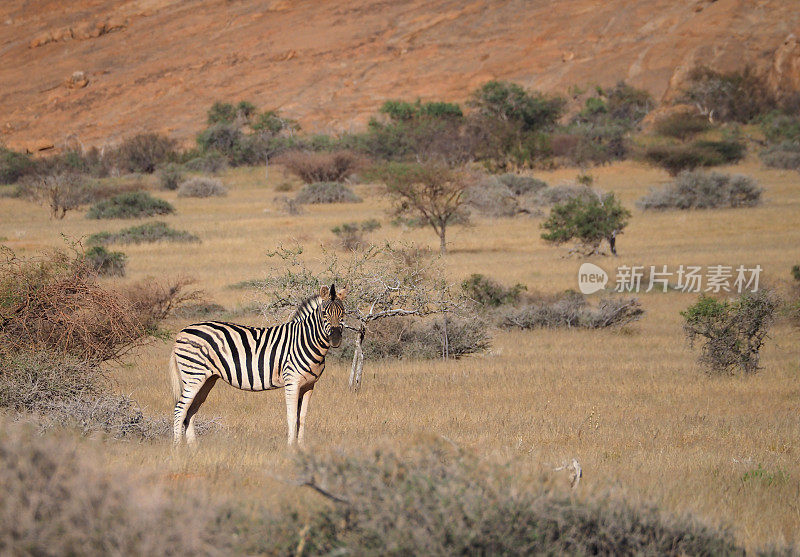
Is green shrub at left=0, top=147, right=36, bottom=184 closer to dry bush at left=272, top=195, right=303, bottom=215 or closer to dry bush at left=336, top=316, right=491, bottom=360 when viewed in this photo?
dry bush at left=272, top=195, right=303, bottom=215

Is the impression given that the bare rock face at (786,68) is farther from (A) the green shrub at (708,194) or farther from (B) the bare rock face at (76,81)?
(B) the bare rock face at (76,81)

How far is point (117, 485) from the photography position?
352cm

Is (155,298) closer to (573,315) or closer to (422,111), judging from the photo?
(573,315)

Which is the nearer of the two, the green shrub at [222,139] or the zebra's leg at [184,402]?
the zebra's leg at [184,402]

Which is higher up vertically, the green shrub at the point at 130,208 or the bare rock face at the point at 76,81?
the bare rock face at the point at 76,81

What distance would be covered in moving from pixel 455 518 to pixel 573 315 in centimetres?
1512

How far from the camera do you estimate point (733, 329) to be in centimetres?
1429

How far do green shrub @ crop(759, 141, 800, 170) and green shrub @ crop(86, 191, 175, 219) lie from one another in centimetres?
3246

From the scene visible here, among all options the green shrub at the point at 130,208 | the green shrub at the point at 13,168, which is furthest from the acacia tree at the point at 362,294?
the green shrub at the point at 13,168

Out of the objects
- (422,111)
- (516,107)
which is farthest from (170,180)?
(516,107)

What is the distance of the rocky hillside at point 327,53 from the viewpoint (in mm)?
94000

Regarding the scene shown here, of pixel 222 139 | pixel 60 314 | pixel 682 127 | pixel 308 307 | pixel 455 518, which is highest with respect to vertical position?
pixel 222 139

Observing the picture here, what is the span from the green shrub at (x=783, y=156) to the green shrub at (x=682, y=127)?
11.1 meters

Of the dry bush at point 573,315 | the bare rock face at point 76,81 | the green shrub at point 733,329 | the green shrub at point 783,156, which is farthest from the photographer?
the bare rock face at point 76,81
